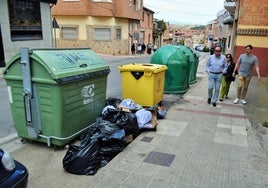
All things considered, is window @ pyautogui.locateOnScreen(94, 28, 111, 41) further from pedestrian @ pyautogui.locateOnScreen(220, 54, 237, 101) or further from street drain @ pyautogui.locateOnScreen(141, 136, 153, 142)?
street drain @ pyautogui.locateOnScreen(141, 136, 153, 142)

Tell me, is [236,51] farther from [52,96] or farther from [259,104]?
[52,96]

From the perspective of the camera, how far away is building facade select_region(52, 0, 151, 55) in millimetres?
29828

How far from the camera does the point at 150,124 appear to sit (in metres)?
5.54

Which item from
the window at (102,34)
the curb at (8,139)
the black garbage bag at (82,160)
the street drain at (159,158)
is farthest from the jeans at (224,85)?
the window at (102,34)

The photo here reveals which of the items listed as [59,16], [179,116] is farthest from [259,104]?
[59,16]

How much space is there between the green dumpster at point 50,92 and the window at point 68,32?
2746 centimetres

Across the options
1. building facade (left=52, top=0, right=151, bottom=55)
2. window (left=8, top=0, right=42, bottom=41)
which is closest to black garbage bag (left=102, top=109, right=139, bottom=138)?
window (left=8, top=0, right=42, bottom=41)

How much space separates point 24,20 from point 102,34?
Answer: 15392 mm

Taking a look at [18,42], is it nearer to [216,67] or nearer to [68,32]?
[216,67]

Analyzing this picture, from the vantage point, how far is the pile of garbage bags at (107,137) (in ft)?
12.8

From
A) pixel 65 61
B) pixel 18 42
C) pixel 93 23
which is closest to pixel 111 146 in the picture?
pixel 65 61

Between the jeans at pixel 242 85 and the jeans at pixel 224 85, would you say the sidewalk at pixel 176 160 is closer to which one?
the jeans at pixel 242 85

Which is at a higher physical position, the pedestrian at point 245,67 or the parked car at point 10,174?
the pedestrian at point 245,67

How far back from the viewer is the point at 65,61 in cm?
459
